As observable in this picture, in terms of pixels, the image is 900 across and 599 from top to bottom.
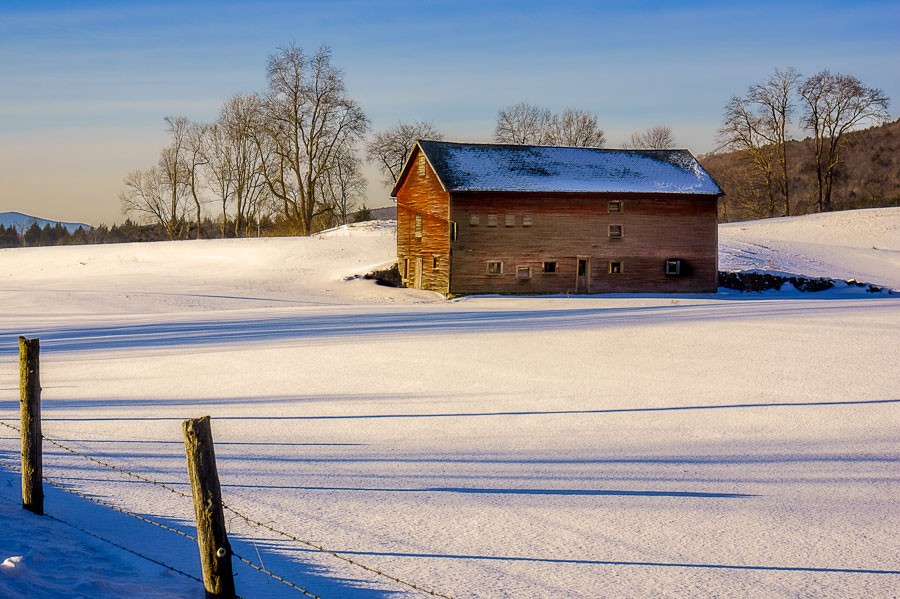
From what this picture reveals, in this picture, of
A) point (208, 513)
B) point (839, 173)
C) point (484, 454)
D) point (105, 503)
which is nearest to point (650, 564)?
point (208, 513)

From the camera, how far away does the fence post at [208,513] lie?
539cm

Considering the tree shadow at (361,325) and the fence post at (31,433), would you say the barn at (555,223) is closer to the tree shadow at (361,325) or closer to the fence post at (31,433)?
the tree shadow at (361,325)

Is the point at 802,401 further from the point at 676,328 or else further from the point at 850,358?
the point at 676,328

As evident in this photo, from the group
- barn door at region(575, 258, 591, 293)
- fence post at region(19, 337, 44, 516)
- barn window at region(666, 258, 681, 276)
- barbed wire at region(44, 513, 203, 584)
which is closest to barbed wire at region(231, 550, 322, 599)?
barbed wire at region(44, 513, 203, 584)

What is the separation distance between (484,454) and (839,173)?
4748 inches

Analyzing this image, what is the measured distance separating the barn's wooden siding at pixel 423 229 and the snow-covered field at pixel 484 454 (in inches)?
673

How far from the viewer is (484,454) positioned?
33.4 feet

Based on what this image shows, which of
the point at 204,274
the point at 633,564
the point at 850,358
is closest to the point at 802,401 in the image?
the point at 850,358

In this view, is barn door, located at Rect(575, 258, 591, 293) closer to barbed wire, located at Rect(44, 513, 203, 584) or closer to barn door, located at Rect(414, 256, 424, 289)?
barn door, located at Rect(414, 256, 424, 289)

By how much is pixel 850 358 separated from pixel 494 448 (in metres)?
10.7

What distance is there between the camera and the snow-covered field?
6.45 meters

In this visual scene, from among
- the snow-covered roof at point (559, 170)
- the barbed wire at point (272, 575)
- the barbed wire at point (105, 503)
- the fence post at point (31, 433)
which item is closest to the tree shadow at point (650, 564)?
the barbed wire at point (272, 575)

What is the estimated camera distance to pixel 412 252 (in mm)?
46531

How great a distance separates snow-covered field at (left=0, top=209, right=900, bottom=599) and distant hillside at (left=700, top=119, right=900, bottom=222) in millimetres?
86962
